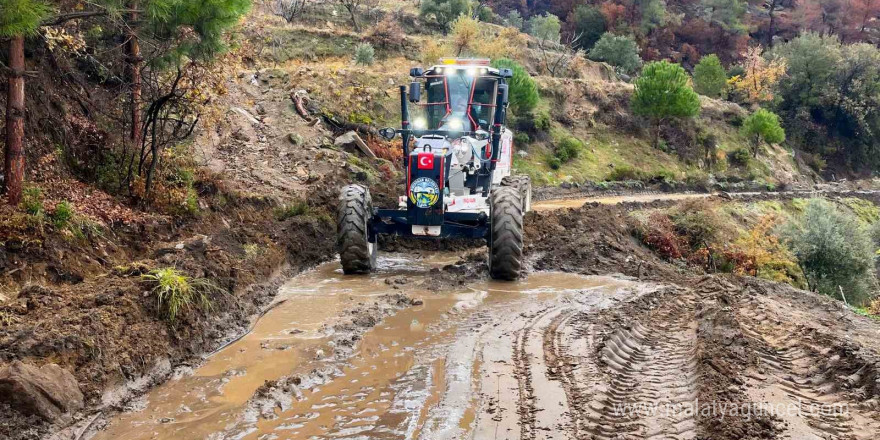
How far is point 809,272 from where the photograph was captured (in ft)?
55.0

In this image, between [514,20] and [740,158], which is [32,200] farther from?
[514,20]

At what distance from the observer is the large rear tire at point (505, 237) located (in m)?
9.21

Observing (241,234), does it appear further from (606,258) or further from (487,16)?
(487,16)

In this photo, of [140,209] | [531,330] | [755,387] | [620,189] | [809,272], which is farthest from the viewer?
[620,189]

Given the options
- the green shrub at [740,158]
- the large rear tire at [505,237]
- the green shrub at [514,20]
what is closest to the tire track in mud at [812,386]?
the large rear tire at [505,237]

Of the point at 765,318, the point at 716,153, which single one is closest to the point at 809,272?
the point at 765,318

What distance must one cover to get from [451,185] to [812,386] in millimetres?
6355

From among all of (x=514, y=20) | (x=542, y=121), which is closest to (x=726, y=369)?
(x=542, y=121)

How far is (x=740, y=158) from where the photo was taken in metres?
39.1

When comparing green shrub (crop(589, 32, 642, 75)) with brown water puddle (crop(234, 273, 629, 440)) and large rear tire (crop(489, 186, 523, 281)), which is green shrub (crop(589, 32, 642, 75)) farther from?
brown water puddle (crop(234, 273, 629, 440))

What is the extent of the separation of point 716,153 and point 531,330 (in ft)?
119

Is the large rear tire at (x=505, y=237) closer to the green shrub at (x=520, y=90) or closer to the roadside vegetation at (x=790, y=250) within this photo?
the roadside vegetation at (x=790, y=250)

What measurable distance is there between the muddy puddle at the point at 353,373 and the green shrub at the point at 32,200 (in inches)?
107

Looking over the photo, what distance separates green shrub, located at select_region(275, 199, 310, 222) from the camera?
1139 centimetres
